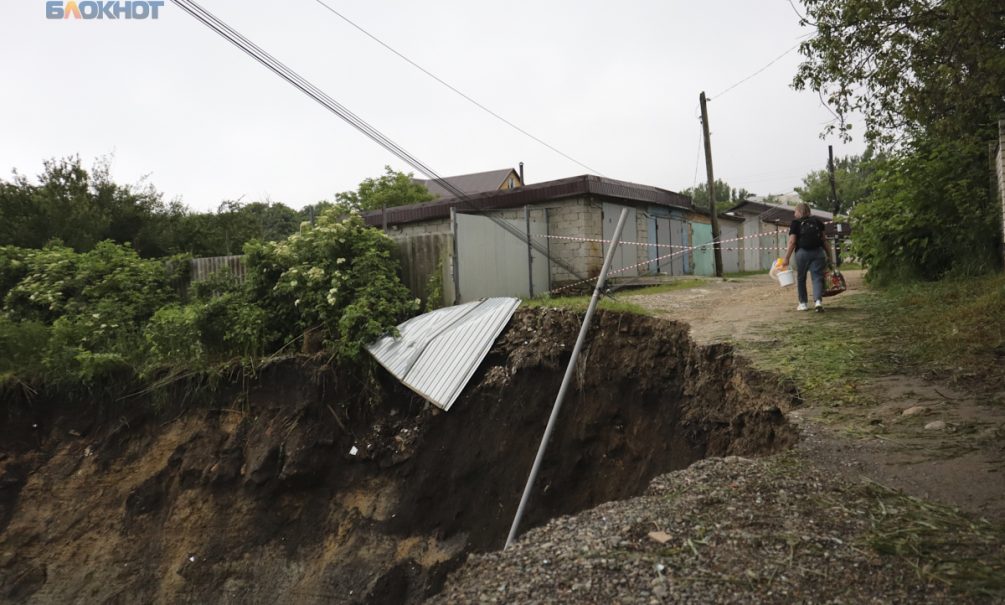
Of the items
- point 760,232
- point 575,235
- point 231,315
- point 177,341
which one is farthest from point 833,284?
point 760,232

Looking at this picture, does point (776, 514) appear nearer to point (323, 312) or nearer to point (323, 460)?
point (323, 460)

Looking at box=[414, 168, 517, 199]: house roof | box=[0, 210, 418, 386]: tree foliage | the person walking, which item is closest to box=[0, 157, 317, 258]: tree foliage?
box=[0, 210, 418, 386]: tree foliage

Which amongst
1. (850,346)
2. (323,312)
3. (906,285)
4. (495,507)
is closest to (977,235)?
(906,285)

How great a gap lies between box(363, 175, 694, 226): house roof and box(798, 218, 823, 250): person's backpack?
252 inches

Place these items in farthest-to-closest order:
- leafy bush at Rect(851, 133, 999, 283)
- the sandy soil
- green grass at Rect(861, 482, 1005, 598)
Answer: leafy bush at Rect(851, 133, 999, 283), the sandy soil, green grass at Rect(861, 482, 1005, 598)

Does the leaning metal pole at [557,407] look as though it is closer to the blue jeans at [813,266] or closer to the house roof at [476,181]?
the blue jeans at [813,266]

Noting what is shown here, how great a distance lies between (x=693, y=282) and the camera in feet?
49.2

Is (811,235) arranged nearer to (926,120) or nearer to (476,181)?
(926,120)

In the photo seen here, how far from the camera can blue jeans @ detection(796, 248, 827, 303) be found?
319 inches

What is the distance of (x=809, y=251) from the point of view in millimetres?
8148

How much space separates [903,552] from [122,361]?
36.9ft

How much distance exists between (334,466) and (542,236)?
7.10 m

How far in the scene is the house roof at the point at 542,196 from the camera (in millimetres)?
14304

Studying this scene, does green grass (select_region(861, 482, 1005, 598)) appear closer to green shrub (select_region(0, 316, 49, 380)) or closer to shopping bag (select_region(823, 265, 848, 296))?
shopping bag (select_region(823, 265, 848, 296))
